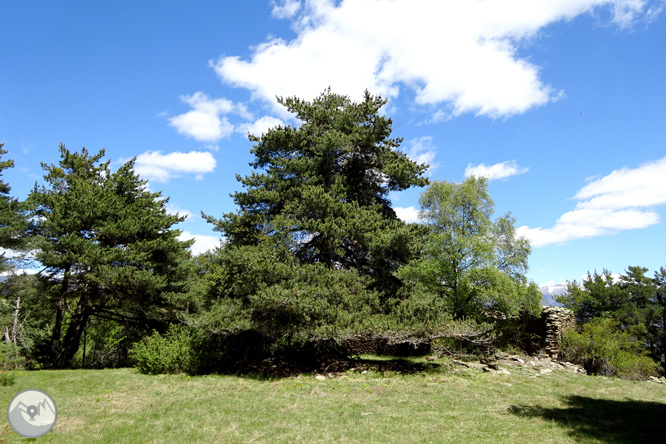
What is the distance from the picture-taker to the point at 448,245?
1961 cm

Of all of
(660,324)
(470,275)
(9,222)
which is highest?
(9,222)

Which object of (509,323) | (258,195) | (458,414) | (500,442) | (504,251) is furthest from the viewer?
(504,251)

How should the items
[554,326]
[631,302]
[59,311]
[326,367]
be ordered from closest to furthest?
1. [326,367]
2. [554,326]
3. [59,311]
4. [631,302]

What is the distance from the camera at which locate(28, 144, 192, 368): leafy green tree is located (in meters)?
17.4

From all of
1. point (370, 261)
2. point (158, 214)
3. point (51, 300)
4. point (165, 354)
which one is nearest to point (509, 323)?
point (370, 261)

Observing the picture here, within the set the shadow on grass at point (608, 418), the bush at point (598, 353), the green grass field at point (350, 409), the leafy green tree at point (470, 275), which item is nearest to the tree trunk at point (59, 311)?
the green grass field at point (350, 409)

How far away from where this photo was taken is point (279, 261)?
15.1 m

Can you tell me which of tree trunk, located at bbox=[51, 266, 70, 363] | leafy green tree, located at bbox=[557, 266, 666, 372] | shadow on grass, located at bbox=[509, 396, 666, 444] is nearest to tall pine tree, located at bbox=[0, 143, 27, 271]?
tree trunk, located at bbox=[51, 266, 70, 363]

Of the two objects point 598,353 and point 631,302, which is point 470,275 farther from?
point 631,302

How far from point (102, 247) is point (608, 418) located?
21.9 m

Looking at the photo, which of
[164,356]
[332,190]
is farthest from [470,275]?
[164,356]

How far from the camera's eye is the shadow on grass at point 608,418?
7.38 metres

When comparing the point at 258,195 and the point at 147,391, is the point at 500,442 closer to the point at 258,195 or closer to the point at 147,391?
the point at 147,391

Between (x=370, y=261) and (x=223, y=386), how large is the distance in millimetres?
8606
